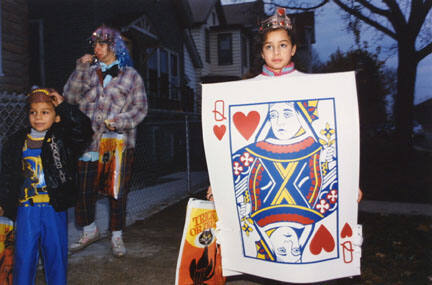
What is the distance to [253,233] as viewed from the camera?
1.95m

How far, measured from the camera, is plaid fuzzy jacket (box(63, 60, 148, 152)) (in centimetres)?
333

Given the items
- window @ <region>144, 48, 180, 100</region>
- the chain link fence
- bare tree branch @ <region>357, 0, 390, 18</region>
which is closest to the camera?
the chain link fence

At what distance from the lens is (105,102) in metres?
3.33

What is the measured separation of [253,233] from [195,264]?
42 centimetres

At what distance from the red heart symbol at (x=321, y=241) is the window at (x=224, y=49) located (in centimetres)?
2291

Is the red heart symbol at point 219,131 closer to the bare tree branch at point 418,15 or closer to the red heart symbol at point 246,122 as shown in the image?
the red heart symbol at point 246,122

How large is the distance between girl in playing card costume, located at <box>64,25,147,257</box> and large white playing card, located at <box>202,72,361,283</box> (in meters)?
1.60

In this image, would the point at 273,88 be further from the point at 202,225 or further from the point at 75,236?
the point at 75,236

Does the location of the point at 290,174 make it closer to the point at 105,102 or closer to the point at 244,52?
the point at 105,102

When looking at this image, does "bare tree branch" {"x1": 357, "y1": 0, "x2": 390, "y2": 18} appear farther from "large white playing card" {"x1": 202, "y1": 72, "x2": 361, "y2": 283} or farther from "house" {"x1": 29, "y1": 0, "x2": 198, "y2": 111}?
"large white playing card" {"x1": 202, "y1": 72, "x2": 361, "y2": 283}

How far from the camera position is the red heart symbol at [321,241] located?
1893mm

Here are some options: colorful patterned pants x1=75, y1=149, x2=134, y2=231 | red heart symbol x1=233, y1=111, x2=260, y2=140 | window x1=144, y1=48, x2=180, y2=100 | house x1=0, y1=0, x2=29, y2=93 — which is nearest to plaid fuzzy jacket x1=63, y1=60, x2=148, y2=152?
colorful patterned pants x1=75, y1=149, x2=134, y2=231

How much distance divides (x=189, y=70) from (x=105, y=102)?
15.2m

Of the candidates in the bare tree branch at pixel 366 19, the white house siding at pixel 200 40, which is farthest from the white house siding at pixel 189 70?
the bare tree branch at pixel 366 19
